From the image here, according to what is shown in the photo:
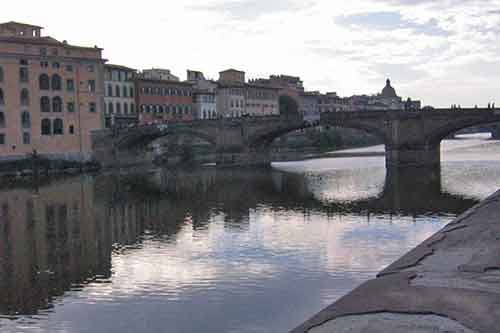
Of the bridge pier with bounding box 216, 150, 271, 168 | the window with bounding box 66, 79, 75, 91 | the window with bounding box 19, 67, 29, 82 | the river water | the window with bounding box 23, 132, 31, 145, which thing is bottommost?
the river water

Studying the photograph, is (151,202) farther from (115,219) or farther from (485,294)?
(485,294)

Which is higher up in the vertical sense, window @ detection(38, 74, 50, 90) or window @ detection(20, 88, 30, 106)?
window @ detection(38, 74, 50, 90)

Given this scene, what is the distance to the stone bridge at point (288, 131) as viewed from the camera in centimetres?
7288

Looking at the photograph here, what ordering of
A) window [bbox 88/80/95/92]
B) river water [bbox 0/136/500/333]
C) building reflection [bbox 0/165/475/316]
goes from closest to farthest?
river water [bbox 0/136/500/333]
building reflection [bbox 0/165/475/316]
window [bbox 88/80/95/92]

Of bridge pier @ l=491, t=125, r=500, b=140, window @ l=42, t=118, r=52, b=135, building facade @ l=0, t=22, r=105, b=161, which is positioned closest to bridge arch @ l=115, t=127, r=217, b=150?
building facade @ l=0, t=22, r=105, b=161

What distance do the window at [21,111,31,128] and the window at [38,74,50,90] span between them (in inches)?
161

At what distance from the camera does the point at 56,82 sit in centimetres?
8156

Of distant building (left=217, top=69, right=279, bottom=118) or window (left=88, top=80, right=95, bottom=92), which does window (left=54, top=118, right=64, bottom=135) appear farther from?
distant building (left=217, top=69, right=279, bottom=118)

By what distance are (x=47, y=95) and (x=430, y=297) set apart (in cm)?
7493

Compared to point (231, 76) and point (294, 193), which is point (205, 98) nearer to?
point (231, 76)

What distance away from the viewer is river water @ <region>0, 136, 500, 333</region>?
19984 millimetres

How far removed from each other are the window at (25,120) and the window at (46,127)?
6.65ft

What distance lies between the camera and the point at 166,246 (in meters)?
30.5

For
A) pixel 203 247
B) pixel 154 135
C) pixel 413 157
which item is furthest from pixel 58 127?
pixel 203 247
